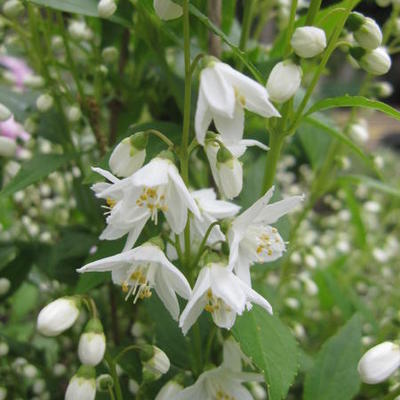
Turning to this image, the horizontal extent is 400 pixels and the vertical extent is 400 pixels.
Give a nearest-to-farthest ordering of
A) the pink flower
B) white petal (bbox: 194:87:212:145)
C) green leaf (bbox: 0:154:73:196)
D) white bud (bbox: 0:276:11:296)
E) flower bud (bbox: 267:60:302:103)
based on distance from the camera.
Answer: white petal (bbox: 194:87:212:145) < flower bud (bbox: 267:60:302:103) < green leaf (bbox: 0:154:73:196) < white bud (bbox: 0:276:11:296) < the pink flower

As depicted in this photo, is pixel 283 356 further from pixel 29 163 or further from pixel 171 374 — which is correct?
pixel 29 163

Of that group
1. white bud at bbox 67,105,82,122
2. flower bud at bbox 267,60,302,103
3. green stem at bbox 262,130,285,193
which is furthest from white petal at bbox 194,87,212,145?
white bud at bbox 67,105,82,122

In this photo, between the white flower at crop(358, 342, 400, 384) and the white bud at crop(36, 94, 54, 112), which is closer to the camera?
the white flower at crop(358, 342, 400, 384)

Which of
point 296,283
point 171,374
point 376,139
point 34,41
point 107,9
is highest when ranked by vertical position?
point 107,9

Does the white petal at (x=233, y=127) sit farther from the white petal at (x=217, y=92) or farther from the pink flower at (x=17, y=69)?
the pink flower at (x=17, y=69)

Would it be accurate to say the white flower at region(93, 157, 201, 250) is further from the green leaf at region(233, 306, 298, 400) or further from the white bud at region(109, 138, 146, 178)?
the green leaf at region(233, 306, 298, 400)

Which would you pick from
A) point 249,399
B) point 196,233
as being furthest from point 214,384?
point 196,233

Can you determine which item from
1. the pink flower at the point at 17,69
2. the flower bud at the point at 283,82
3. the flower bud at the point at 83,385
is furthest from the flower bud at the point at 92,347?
the pink flower at the point at 17,69
